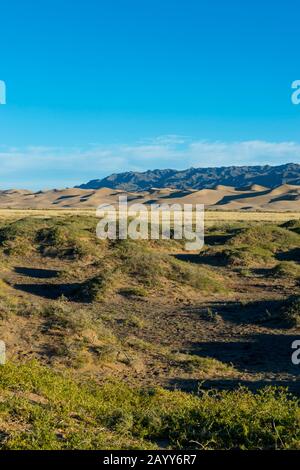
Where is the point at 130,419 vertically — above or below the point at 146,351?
above

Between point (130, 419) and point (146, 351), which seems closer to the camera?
point (130, 419)

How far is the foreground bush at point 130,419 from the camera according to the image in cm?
768

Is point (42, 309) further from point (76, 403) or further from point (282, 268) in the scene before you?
point (282, 268)

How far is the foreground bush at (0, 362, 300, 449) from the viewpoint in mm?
7684

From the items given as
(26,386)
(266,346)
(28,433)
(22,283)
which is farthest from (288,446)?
(22,283)

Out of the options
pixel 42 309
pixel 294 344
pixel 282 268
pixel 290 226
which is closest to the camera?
pixel 294 344

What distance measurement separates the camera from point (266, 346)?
50.9 ft

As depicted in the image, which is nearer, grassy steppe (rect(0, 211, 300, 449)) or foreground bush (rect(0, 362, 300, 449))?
foreground bush (rect(0, 362, 300, 449))

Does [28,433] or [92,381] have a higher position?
[28,433]

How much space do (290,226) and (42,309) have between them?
38994 millimetres

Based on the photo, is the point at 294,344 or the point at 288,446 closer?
the point at 288,446

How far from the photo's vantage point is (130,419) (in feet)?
28.8

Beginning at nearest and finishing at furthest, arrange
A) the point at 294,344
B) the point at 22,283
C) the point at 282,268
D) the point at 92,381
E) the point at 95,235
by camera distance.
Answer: the point at 92,381, the point at 294,344, the point at 22,283, the point at 282,268, the point at 95,235

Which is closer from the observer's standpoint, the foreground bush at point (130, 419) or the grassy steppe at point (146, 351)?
the foreground bush at point (130, 419)
